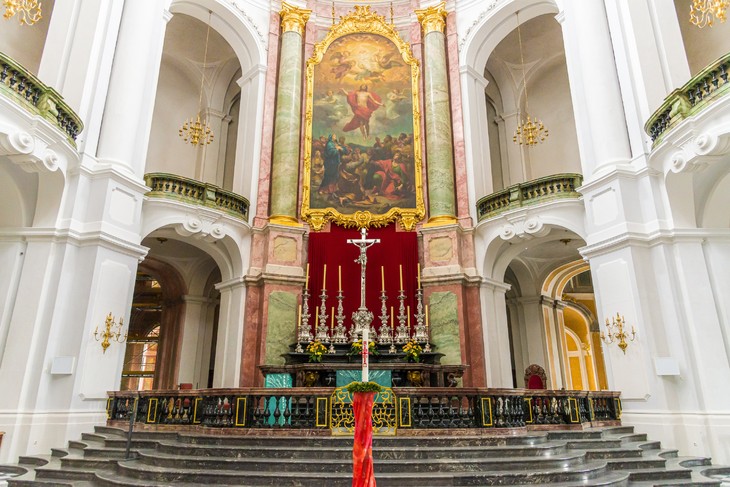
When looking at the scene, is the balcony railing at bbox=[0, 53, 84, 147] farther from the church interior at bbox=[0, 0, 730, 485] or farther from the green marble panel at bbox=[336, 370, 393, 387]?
the green marble panel at bbox=[336, 370, 393, 387]

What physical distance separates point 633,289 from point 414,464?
5.83 metres

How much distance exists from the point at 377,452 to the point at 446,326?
669 cm

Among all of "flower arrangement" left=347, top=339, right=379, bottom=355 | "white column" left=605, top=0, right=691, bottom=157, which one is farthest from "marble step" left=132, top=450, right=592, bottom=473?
"white column" left=605, top=0, right=691, bottom=157

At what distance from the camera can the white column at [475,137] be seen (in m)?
14.2


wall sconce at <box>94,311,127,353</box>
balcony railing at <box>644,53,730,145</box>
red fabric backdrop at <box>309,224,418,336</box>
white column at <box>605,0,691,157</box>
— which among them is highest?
white column at <box>605,0,691,157</box>

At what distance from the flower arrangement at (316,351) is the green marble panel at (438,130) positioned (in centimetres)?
499

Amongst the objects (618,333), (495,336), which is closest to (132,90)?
(495,336)

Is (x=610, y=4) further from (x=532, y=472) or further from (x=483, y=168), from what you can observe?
(x=532, y=472)

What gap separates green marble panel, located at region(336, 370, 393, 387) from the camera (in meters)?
10.6

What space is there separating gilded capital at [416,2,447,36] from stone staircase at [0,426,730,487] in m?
12.4

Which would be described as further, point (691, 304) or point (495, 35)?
point (495, 35)

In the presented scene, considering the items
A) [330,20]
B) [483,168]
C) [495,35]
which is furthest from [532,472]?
[330,20]

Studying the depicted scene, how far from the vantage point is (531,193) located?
12.5 meters

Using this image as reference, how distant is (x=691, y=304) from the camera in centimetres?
901
